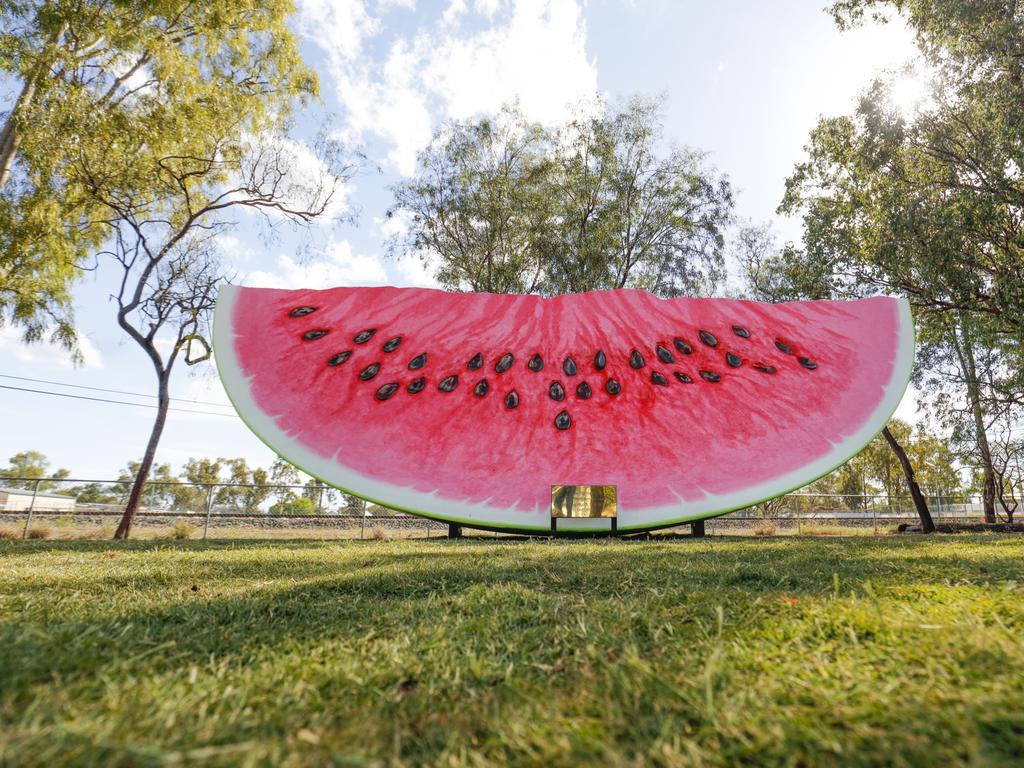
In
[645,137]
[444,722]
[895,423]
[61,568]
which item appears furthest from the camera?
[895,423]

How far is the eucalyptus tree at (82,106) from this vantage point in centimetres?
741

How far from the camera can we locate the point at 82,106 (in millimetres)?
7414

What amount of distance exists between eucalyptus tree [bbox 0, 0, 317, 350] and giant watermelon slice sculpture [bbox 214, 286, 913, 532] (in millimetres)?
3749

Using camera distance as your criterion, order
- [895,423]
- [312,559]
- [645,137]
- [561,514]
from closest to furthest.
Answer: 1. [312,559]
2. [561,514]
3. [645,137]
4. [895,423]

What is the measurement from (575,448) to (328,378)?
2.82 meters

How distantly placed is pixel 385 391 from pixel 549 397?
5.86ft

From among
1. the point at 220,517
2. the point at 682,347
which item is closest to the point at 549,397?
the point at 682,347

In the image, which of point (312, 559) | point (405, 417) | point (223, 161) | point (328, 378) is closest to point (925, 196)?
point (405, 417)

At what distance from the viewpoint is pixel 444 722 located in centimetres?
85

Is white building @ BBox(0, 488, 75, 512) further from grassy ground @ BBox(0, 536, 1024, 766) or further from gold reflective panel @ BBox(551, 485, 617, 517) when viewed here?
grassy ground @ BBox(0, 536, 1024, 766)

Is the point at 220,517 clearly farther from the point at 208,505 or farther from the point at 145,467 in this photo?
the point at 145,467

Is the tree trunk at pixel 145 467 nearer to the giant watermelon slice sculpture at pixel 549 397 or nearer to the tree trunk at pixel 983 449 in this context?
the giant watermelon slice sculpture at pixel 549 397

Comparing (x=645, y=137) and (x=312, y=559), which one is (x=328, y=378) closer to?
(x=312, y=559)

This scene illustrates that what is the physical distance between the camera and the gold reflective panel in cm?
546
